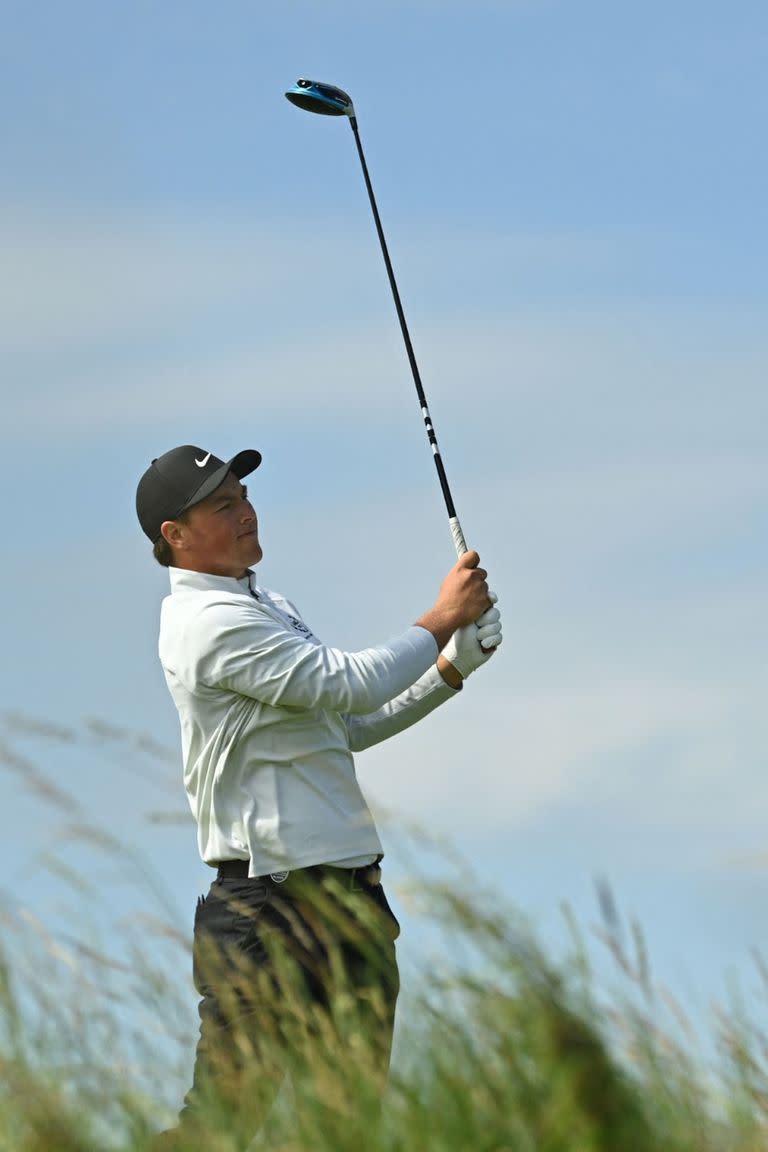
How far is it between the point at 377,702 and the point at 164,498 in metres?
0.92

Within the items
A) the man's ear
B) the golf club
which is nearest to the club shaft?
the golf club

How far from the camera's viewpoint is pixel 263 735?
181 inches

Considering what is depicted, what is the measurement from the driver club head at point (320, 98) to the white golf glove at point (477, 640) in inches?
83.0

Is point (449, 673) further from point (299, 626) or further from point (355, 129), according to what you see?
point (355, 129)

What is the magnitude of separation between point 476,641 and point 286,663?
725mm

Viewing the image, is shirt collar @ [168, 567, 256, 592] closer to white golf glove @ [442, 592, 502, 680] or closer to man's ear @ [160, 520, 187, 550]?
man's ear @ [160, 520, 187, 550]

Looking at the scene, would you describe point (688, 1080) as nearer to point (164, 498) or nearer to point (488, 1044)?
point (488, 1044)

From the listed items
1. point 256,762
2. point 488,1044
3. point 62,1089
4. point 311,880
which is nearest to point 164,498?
point 256,762

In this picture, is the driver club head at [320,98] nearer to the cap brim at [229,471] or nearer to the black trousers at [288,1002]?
the cap brim at [229,471]

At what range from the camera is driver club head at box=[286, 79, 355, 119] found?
5988 millimetres

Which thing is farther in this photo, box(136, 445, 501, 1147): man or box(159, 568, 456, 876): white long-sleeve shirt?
box(159, 568, 456, 876): white long-sleeve shirt

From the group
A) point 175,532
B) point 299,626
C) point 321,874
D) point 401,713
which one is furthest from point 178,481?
point 321,874

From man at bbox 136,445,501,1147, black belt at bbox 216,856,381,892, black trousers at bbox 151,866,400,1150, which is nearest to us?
black trousers at bbox 151,866,400,1150

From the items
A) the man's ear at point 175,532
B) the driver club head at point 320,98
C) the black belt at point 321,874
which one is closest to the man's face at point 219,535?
the man's ear at point 175,532
